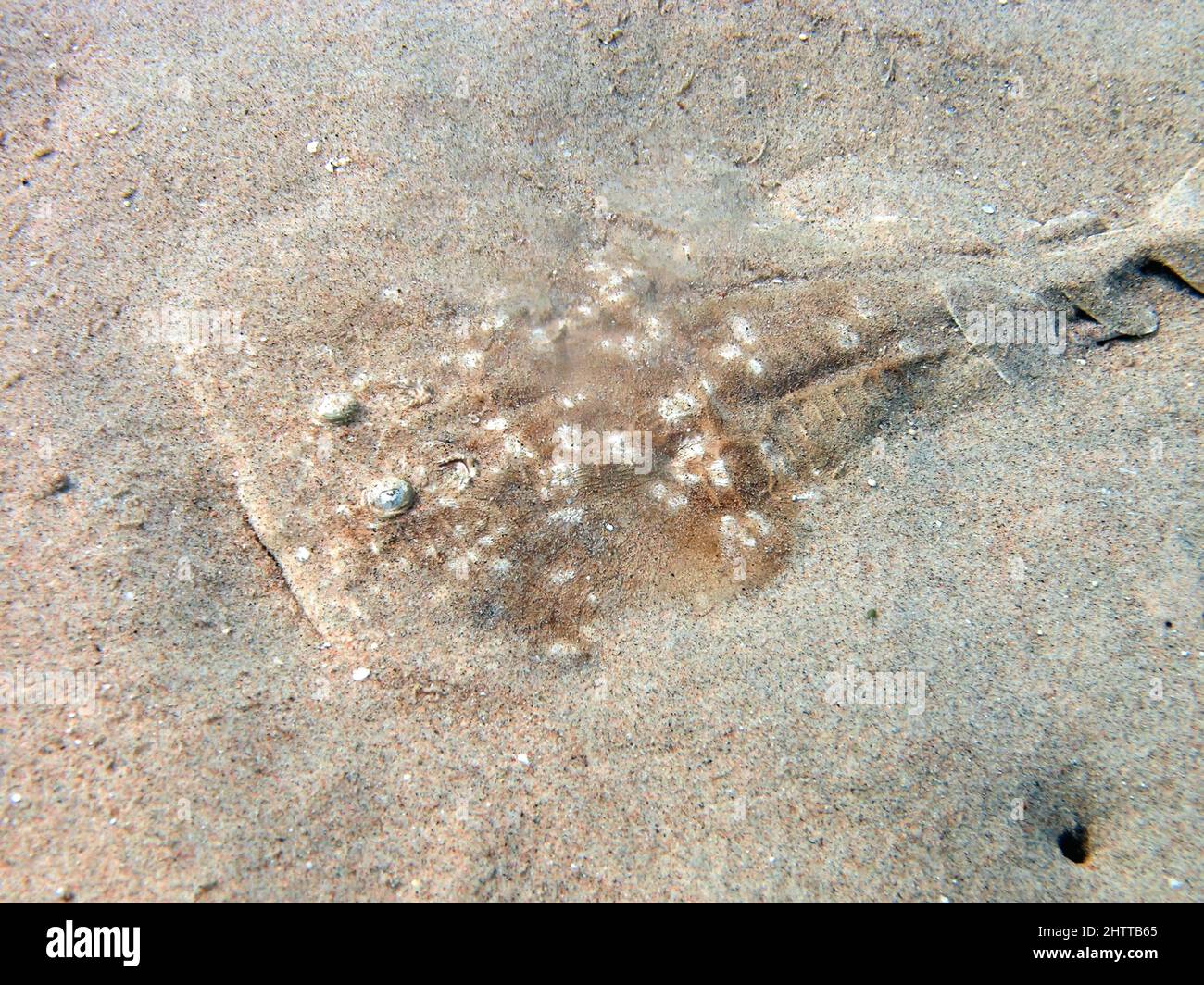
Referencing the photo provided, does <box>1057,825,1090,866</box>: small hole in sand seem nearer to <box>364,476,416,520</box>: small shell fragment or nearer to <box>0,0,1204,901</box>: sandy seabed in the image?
<box>0,0,1204,901</box>: sandy seabed

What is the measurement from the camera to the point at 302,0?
11.3 feet

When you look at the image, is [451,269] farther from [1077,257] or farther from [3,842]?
[1077,257]

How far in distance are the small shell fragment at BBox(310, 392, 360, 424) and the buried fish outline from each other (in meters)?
0.01

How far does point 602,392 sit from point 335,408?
0.97 m

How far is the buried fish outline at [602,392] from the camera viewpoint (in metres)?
2.42

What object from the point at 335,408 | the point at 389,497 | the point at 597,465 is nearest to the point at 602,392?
the point at 597,465

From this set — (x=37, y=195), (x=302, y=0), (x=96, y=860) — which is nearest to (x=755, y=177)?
(x=302, y=0)

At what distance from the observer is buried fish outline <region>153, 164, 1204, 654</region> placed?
2.42 m

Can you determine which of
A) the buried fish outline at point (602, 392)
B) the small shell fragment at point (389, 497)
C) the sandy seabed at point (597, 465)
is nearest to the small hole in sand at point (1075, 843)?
the sandy seabed at point (597, 465)

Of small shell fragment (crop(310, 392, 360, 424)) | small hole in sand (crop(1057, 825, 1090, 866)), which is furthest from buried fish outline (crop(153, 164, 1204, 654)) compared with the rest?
small hole in sand (crop(1057, 825, 1090, 866))

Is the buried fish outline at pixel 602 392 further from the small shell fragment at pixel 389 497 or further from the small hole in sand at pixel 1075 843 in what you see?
the small hole in sand at pixel 1075 843

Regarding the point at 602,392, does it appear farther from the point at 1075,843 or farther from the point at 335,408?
the point at 1075,843

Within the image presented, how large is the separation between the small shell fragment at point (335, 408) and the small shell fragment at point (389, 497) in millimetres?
299
